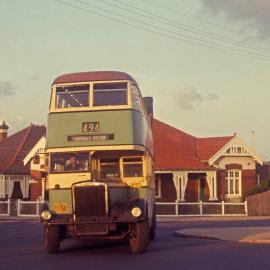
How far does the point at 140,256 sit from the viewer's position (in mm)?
17891

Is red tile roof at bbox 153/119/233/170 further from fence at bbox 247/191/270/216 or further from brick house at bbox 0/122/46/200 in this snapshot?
Answer: brick house at bbox 0/122/46/200

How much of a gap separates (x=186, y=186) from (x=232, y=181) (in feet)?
12.0

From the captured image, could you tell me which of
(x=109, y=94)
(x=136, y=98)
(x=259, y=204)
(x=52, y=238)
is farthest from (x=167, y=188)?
(x=52, y=238)

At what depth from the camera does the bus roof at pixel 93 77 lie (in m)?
20.0

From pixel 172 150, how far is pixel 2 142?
18707 mm

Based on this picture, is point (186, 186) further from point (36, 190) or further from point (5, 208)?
point (5, 208)

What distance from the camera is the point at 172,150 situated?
2019 inches

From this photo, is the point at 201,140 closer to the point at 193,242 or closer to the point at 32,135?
the point at 32,135

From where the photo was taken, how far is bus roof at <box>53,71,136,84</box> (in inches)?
788

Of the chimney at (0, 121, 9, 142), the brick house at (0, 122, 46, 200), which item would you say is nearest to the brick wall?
the brick house at (0, 122, 46, 200)

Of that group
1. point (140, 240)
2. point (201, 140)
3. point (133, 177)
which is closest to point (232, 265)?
point (140, 240)

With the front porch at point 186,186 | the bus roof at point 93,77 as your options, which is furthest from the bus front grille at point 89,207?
the front porch at point 186,186

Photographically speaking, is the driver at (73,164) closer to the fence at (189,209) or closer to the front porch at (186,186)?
the fence at (189,209)

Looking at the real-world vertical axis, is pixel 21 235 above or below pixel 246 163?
below
